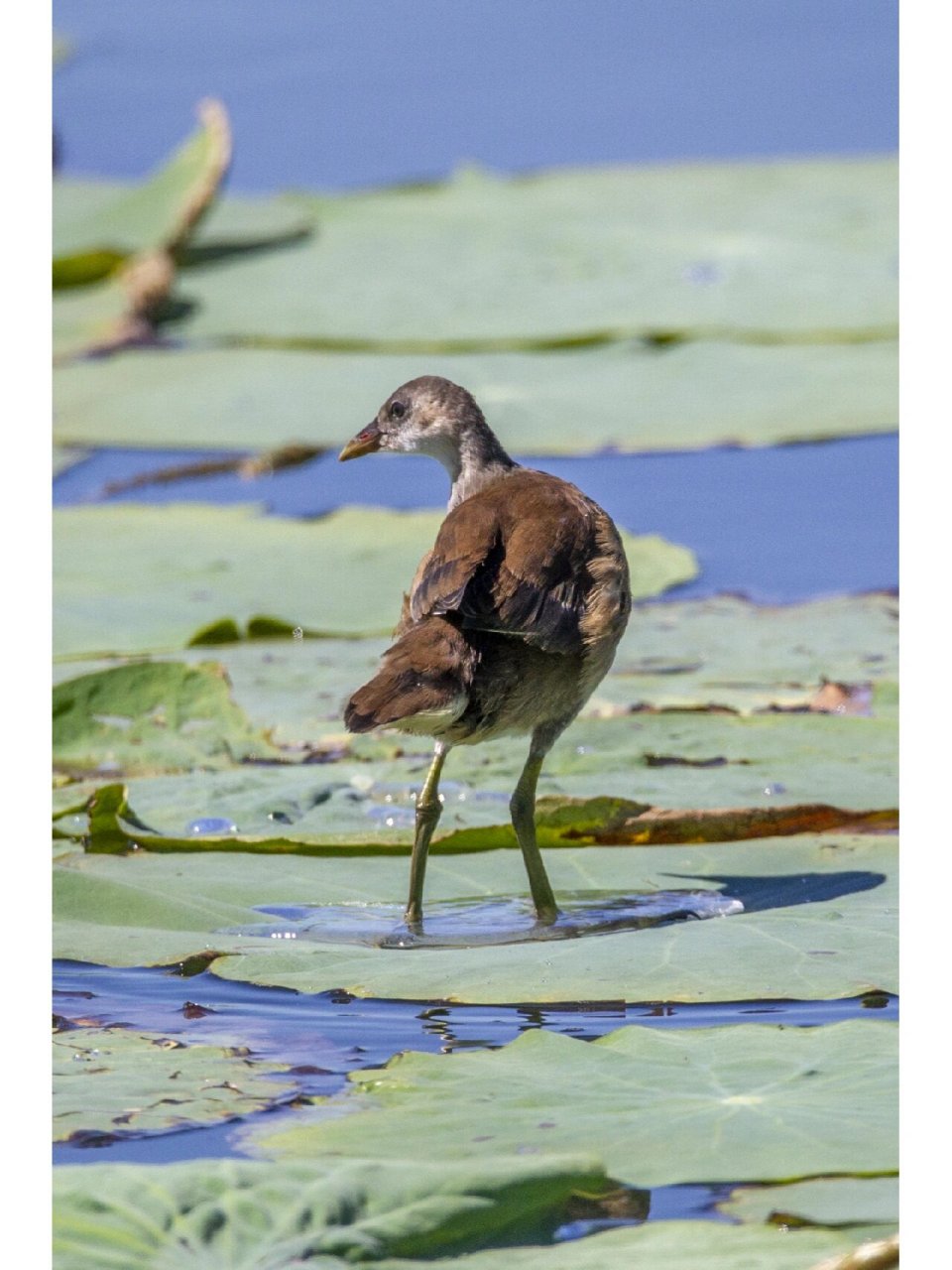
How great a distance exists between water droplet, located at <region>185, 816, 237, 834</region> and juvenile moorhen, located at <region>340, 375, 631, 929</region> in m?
0.51

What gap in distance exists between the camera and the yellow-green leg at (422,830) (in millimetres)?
3447

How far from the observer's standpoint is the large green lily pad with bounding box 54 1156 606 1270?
2135 millimetres

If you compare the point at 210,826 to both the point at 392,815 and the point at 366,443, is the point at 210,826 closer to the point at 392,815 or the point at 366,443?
the point at 392,815

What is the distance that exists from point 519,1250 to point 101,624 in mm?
3205

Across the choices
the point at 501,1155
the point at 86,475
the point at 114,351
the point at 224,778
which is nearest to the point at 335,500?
the point at 86,475

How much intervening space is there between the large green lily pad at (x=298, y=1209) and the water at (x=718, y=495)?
341 centimetres

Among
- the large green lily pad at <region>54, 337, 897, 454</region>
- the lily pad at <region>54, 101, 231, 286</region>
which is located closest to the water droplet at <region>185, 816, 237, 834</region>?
the large green lily pad at <region>54, 337, 897, 454</region>

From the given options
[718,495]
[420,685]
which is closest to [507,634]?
[420,685]

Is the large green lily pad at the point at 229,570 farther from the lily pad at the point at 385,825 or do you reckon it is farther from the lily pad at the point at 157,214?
the lily pad at the point at 157,214

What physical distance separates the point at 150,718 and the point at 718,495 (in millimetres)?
2705

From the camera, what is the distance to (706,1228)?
2.18 m

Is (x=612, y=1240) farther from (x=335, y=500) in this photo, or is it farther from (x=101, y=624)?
(x=335, y=500)

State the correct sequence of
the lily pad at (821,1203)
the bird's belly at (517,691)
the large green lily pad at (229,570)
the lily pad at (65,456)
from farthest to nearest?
1. the lily pad at (65,456)
2. the large green lily pad at (229,570)
3. the bird's belly at (517,691)
4. the lily pad at (821,1203)

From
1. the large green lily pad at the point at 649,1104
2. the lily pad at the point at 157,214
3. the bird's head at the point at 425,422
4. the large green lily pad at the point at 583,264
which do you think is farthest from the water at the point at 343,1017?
the lily pad at the point at 157,214
